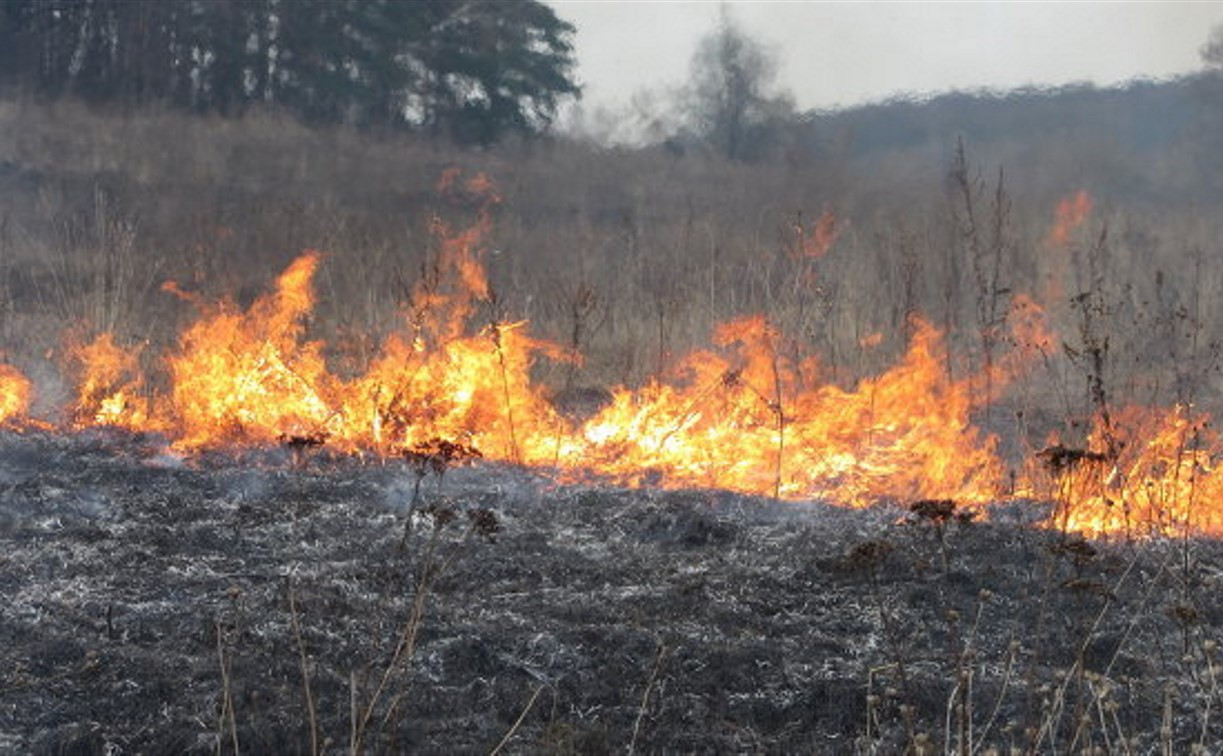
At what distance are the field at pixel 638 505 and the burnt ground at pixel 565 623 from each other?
21 millimetres

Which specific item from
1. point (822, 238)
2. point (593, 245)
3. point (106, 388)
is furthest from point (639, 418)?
point (593, 245)

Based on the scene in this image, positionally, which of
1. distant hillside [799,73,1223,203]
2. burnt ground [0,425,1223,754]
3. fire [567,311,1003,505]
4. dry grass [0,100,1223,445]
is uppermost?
distant hillside [799,73,1223,203]

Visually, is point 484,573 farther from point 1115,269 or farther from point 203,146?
point 203,146

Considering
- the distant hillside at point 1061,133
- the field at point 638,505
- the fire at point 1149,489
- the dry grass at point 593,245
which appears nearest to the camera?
the field at point 638,505

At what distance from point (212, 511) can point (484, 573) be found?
1699 millimetres

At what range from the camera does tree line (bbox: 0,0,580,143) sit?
23.8m

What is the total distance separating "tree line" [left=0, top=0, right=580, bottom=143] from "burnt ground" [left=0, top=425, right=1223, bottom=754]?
1819cm

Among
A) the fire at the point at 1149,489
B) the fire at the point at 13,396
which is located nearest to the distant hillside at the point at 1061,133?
the fire at the point at 1149,489

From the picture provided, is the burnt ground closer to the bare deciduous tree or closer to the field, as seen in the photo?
the field

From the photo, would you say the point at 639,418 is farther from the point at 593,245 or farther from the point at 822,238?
the point at 593,245

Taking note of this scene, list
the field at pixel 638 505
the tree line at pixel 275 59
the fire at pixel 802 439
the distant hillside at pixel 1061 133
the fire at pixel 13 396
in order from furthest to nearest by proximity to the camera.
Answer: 1. the tree line at pixel 275 59
2. the distant hillside at pixel 1061 133
3. the fire at pixel 13 396
4. the fire at pixel 802 439
5. the field at pixel 638 505

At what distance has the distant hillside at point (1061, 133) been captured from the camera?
14.7 meters

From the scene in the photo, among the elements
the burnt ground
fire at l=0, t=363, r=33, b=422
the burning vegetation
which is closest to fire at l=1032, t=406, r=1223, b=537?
the burning vegetation

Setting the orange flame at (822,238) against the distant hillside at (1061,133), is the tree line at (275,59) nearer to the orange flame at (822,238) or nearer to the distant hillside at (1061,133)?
the distant hillside at (1061,133)
